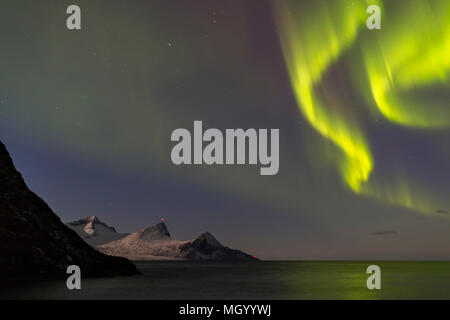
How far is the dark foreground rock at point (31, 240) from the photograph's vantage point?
74750mm

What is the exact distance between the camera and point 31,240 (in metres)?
78.1

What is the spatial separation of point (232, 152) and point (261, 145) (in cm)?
231

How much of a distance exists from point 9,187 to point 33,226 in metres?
9.43

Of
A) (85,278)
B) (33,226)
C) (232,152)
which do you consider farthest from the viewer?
(85,278)

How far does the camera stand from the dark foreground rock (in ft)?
245
